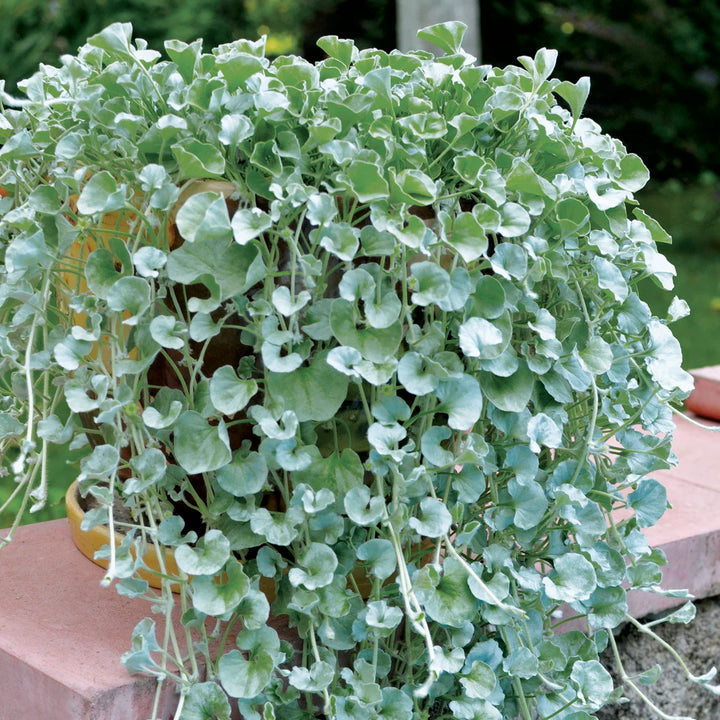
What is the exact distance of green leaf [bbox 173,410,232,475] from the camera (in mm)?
973

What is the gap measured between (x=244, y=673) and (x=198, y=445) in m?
0.24

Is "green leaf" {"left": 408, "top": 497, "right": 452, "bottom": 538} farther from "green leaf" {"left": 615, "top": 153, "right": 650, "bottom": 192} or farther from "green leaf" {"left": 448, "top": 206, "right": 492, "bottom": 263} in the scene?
"green leaf" {"left": 615, "top": 153, "right": 650, "bottom": 192}

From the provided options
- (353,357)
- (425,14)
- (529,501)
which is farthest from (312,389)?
(425,14)

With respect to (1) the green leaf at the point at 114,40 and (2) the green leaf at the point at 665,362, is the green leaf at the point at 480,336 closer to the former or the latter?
(2) the green leaf at the point at 665,362

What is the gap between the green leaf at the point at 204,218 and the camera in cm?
93

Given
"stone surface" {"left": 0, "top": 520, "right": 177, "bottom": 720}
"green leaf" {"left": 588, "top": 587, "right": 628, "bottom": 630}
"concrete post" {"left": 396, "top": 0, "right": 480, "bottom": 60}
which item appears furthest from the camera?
"concrete post" {"left": 396, "top": 0, "right": 480, "bottom": 60}

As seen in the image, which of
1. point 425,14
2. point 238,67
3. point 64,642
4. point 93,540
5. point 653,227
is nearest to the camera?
point 238,67

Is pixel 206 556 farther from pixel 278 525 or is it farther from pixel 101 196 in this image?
pixel 101 196

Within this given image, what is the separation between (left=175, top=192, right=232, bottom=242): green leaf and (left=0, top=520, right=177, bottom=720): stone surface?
50 centimetres

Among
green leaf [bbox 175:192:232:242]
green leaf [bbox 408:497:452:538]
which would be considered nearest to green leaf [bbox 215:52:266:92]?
green leaf [bbox 175:192:232:242]

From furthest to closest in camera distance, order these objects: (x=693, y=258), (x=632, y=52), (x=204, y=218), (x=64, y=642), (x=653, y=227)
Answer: (x=632, y=52) < (x=693, y=258) < (x=653, y=227) < (x=64, y=642) < (x=204, y=218)

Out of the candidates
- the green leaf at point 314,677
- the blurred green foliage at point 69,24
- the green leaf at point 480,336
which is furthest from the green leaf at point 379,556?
the blurred green foliage at point 69,24

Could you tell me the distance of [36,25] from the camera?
450 cm

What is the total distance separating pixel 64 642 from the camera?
45.2 inches
